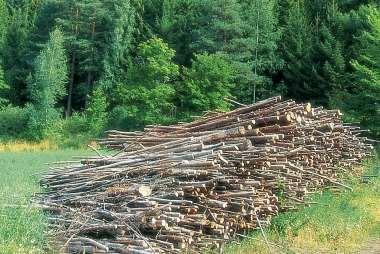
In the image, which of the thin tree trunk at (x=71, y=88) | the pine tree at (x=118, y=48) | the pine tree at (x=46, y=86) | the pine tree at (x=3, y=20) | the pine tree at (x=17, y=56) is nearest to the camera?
the pine tree at (x=46, y=86)

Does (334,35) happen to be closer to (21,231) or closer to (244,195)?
(244,195)

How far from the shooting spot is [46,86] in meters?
41.2

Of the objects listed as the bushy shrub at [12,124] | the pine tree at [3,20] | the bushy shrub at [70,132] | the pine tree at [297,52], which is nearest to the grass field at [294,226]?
the pine tree at [297,52]

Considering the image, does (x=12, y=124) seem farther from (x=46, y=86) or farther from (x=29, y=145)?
(x=29, y=145)

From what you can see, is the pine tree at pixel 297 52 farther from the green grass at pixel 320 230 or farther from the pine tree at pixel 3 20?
the green grass at pixel 320 230

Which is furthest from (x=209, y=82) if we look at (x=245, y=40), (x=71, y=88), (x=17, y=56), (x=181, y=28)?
(x=17, y=56)

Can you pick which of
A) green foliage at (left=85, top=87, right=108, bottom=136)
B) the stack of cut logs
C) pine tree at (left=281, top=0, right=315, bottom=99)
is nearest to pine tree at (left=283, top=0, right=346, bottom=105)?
pine tree at (left=281, top=0, right=315, bottom=99)

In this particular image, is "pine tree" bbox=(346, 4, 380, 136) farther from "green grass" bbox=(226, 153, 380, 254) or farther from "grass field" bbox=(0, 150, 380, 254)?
"green grass" bbox=(226, 153, 380, 254)

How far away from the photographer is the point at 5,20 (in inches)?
2023

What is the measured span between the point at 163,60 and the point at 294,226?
30.7 m

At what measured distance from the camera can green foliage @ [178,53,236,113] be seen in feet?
125

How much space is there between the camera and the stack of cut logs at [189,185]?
7762 mm

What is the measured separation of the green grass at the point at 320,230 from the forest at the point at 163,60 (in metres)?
20.4

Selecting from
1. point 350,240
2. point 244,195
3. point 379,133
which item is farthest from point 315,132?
point 379,133
